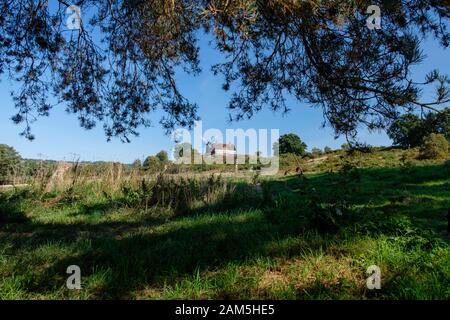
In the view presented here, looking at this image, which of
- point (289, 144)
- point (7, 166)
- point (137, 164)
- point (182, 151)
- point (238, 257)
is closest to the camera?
point (238, 257)

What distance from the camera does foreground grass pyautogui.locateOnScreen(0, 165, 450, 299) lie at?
2.55 metres

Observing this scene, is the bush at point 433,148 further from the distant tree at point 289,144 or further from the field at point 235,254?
the distant tree at point 289,144

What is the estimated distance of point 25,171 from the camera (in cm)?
1019

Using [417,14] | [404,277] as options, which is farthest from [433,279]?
[417,14]

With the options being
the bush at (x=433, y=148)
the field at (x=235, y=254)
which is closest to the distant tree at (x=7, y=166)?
the field at (x=235, y=254)

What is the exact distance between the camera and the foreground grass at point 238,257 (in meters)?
2.55

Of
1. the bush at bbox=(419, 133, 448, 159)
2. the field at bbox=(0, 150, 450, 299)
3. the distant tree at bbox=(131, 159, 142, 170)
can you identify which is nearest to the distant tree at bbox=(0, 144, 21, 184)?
the distant tree at bbox=(131, 159, 142, 170)

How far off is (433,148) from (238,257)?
18727 millimetres

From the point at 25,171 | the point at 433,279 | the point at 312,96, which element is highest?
the point at 312,96

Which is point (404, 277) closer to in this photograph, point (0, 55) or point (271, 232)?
point (271, 232)

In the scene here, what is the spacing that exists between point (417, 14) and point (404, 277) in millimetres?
3451

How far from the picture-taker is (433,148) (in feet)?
58.5

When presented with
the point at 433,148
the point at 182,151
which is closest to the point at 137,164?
the point at 182,151

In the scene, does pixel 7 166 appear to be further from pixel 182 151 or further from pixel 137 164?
pixel 182 151
